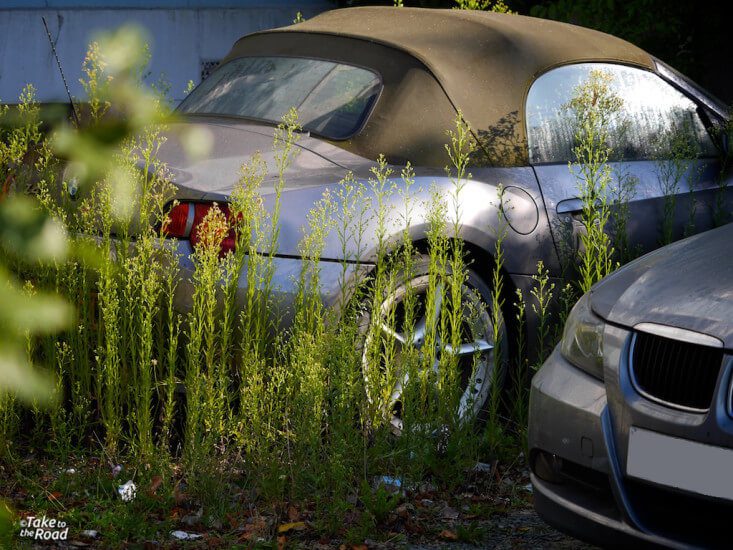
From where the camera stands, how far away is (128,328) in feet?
13.9

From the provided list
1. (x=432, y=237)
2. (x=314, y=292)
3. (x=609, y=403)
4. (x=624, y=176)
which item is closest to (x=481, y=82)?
(x=624, y=176)

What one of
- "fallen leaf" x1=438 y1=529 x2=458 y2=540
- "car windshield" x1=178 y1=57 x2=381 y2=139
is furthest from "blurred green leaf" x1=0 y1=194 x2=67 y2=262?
"car windshield" x1=178 y1=57 x2=381 y2=139

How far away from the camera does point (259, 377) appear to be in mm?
3855

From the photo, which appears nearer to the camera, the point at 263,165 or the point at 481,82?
the point at 263,165

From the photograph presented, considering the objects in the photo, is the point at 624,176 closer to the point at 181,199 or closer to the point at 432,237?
the point at 432,237

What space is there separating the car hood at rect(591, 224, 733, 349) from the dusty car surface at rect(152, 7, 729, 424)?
103 cm

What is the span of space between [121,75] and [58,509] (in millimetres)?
3039

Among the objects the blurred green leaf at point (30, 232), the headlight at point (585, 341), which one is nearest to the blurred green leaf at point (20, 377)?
the blurred green leaf at point (30, 232)

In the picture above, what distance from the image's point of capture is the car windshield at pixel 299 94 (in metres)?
4.74

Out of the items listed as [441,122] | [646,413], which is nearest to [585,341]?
[646,413]

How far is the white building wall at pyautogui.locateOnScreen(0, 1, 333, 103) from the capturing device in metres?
15.4

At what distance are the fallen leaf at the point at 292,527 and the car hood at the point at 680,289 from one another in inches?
47.7

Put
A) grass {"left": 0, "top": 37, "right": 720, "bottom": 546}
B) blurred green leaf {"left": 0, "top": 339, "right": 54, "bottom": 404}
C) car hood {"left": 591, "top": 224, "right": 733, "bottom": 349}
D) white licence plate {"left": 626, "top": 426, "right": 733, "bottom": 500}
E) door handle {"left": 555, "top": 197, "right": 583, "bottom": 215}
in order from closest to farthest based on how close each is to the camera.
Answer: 1. blurred green leaf {"left": 0, "top": 339, "right": 54, "bottom": 404}
2. white licence plate {"left": 626, "top": 426, "right": 733, "bottom": 500}
3. car hood {"left": 591, "top": 224, "right": 733, "bottom": 349}
4. grass {"left": 0, "top": 37, "right": 720, "bottom": 546}
5. door handle {"left": 555, "top": 197, "right": 583, "bottom": 215}

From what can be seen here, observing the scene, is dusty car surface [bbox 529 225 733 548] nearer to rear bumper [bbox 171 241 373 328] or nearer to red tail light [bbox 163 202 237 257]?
rear bumper [bbox 171 241 373 328]
